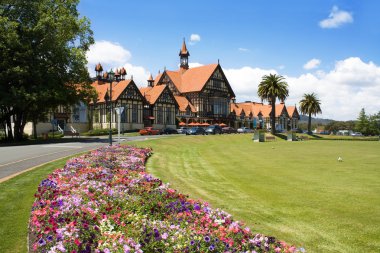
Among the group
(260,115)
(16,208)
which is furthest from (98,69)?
(16,208)

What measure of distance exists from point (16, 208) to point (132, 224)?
4.60 meters

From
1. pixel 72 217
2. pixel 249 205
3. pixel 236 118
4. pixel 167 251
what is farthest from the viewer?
pixel 236 118

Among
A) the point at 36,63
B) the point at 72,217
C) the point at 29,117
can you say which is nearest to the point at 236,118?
the point at 29,117

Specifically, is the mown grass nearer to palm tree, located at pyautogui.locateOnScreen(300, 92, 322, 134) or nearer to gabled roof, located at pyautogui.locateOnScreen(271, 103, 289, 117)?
palm tree, located at pyautogui.locateOnScreen(300, 92, 322, 134)

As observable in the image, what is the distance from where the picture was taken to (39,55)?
38094mm

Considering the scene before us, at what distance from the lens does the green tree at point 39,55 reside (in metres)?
34.1

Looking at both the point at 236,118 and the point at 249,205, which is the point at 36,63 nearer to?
the point at 249,205

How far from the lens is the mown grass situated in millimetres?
6937

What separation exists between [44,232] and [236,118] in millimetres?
94795

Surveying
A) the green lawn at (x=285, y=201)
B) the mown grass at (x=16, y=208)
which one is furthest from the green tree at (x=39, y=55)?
the mown grass at (x=16, y=208)

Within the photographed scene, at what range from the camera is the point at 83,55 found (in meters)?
40.1

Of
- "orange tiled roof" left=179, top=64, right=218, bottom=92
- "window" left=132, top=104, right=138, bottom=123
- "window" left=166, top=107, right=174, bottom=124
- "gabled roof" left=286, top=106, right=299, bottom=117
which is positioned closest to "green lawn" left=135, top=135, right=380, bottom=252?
"window" left=132, top=104, right=138, bottom=123

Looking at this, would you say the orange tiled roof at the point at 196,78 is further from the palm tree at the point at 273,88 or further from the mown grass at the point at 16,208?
the mown grass at the point at 16,208

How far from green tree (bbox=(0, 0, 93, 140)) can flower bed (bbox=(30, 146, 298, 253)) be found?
28.3 meters
